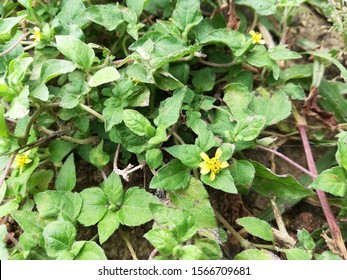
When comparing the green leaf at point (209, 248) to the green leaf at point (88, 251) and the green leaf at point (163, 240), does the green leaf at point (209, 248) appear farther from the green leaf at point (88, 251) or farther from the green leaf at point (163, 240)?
the green leaf at point (88, 251)

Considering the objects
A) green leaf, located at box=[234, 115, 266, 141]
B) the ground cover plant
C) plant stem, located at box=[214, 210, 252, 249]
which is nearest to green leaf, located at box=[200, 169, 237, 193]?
the ground cover plant

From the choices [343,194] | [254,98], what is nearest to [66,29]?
[254,98]

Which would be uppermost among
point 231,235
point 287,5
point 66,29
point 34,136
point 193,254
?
point 287,5

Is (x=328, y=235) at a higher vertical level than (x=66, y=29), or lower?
lower

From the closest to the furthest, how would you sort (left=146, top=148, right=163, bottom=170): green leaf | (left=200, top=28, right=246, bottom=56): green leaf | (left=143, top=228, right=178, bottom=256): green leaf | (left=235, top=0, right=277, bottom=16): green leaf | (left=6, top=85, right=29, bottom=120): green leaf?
1. (left=143, top=228, right=178, bottom=256): green leaf
2. (left=6, top=85, right=29, bottom=120): green leaf
3. (left=146, top=148, right=163, bottom=170): green leaf
4. (left=200, top=28, right=246, bottom=56): green leaf
5. (left=235, top=0, right=277, bottom=16): green leaf

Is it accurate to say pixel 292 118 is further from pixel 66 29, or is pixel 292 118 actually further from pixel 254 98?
pixel 66 29

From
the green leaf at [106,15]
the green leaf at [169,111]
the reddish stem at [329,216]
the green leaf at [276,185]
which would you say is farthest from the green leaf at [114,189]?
the reddish stem at [329,216]

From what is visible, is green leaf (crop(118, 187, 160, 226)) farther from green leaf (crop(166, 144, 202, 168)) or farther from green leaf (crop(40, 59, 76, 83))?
green leaf (crop(40, 59, 76, 83))
